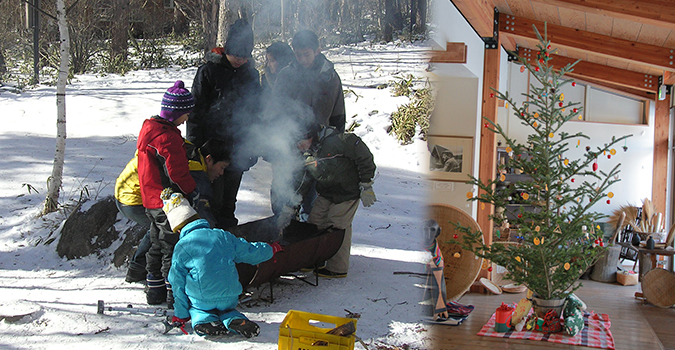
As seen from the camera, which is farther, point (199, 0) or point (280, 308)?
point (199, 0)

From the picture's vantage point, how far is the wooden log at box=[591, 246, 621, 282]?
6980mm

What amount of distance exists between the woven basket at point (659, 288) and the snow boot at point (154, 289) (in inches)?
194

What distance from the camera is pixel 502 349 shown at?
148 inches

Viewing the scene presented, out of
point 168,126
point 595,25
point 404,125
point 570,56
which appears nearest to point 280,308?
point 168,126

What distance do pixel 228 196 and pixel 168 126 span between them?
0.79 metres

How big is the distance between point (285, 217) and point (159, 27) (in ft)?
7.70

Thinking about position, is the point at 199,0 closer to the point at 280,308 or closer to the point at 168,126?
the point at 168,126

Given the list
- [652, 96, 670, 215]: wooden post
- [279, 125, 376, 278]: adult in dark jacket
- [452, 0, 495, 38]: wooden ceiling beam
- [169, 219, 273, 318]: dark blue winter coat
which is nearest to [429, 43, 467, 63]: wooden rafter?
[452, 0, 495, 38]: wooden ceiling beam

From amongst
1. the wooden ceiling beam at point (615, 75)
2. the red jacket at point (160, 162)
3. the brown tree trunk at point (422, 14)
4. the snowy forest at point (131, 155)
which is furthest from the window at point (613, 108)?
the red jacket at point (160, 162)

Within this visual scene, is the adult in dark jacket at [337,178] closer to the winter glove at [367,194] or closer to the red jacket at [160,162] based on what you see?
the winter glove at [367,194]

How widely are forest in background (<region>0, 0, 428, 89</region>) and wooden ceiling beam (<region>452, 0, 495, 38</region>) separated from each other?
1.22 meters

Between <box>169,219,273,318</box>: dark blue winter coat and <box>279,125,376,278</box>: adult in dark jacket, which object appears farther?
<box>279,125,376,278</box>: adult in dark jacket

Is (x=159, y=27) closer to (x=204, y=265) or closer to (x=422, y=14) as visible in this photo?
(x=422, y=14)

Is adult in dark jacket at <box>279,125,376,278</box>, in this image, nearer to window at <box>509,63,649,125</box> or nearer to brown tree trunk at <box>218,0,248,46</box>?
brown tree trunk at <box>218,0,248,46</box>
